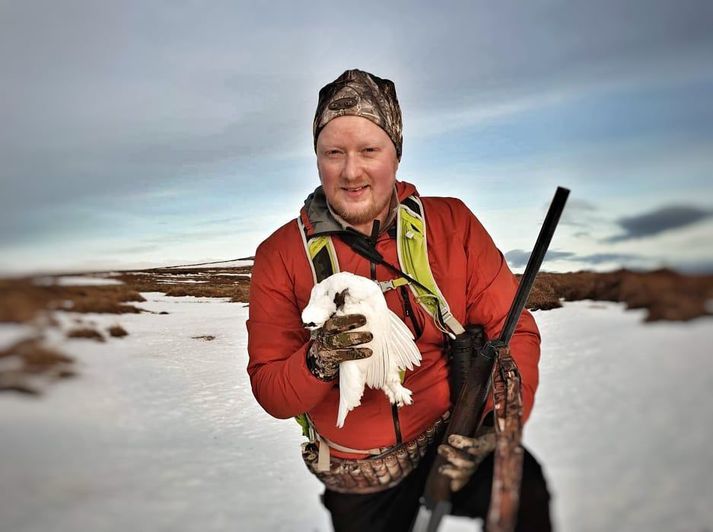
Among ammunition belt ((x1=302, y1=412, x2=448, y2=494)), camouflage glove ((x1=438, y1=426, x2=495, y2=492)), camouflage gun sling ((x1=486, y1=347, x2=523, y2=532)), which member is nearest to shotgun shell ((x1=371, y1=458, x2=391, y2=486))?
ammunition belt ((x1=302, y1=412, x2=448, y2=494))

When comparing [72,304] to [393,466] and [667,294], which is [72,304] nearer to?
[393,466]

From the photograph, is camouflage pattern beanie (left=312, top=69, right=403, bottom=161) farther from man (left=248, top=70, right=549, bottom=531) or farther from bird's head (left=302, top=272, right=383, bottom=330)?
bird's head (left=302, top=272, right=383, bottom=330)

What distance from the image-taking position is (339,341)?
1.79 m

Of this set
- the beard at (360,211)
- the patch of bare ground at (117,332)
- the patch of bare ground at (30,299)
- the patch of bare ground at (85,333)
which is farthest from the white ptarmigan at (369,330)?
the patch of bare ground at (117,332)

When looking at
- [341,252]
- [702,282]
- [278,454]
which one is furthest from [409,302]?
[278,454]

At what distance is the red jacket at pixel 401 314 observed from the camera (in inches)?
86.1

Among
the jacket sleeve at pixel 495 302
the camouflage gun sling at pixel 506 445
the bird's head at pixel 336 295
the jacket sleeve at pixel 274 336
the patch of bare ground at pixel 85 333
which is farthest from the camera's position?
the patch of bare ground at pixel 85 333

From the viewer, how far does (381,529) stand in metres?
2.24

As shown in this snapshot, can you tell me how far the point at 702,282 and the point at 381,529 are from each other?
1802 mm

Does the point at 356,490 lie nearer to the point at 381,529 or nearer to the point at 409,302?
the point at 381,529

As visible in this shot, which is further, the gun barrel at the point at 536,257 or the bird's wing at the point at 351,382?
the bird's wing at the point at 351,382

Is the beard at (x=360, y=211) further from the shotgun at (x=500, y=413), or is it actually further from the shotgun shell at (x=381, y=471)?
the shotgun shell at (x=381, y=471)

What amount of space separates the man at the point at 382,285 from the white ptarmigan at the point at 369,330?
16cm

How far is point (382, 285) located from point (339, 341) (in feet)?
1.32
